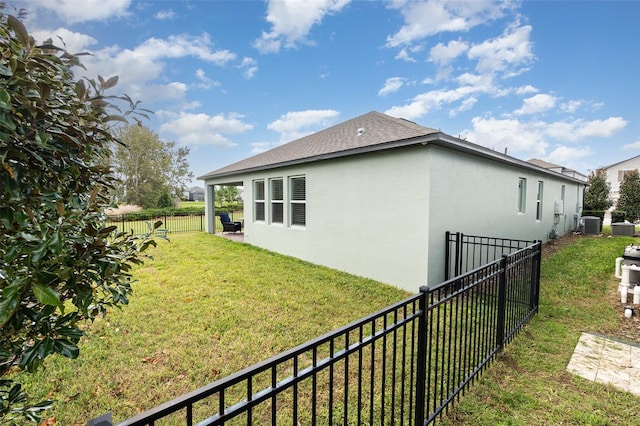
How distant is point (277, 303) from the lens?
5.28 m

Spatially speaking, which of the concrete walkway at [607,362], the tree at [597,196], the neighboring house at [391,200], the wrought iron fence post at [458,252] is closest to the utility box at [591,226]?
the neighboring house at [391,200]

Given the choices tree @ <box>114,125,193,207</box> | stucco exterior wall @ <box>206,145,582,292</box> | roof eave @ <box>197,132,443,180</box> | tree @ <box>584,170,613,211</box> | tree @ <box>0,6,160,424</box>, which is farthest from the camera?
tree @ <box>114,125,193,207</box>

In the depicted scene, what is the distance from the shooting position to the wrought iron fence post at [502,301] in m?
3.40

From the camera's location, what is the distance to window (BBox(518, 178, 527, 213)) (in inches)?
386

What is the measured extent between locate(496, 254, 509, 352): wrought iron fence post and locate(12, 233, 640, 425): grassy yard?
23 cm

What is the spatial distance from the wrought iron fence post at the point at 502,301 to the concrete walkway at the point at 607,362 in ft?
2.24

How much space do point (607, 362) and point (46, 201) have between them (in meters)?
5.19

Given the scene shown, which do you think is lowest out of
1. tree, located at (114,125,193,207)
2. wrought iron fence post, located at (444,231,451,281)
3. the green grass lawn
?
the green grass lawn

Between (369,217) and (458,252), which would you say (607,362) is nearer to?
Result: (458,252)

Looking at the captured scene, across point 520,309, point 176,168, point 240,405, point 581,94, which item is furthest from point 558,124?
point 176,168

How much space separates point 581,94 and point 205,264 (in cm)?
1552

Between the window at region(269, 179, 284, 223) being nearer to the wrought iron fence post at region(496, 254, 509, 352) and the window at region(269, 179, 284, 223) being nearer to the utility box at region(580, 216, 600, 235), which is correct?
the wrought iron fence post at region(496, 254, 509, 352)

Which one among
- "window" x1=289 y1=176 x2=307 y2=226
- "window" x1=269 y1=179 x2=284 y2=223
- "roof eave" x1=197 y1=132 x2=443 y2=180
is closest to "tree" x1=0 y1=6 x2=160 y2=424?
"roof eave" x1=197 y1=132 x2=443 y2=180

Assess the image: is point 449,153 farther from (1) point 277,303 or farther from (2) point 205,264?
(2) point 205,264
